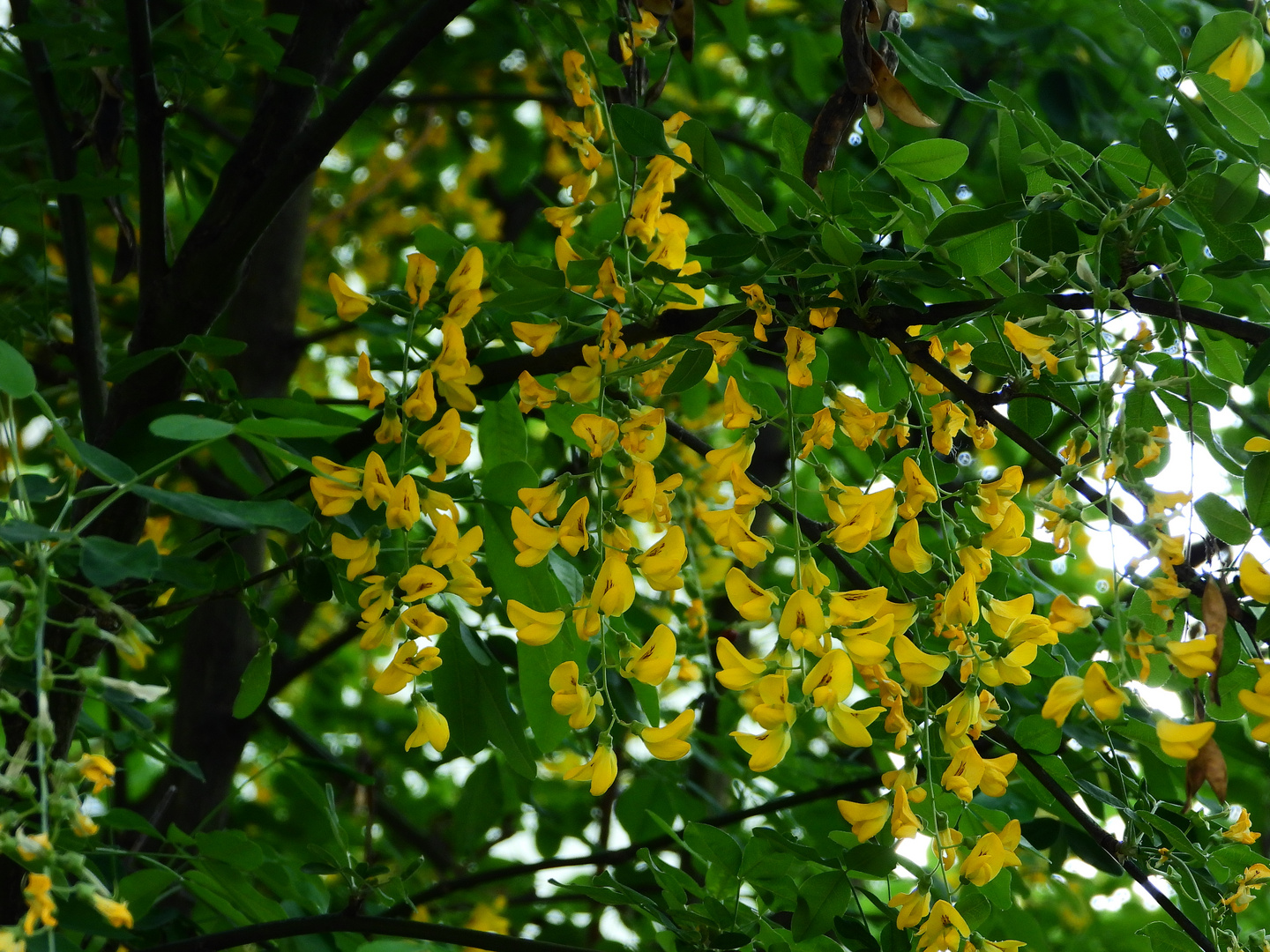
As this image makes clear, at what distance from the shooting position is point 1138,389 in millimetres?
705

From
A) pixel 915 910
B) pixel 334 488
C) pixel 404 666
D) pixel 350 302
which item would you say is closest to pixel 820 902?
pixel 915 910

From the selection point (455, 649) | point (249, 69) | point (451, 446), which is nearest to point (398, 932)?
point (455, 649)

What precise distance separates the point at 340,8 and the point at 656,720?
785mm

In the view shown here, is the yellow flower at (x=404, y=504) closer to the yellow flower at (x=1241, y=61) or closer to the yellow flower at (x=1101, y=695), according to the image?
the yellow flower at (x=1101, y=695)

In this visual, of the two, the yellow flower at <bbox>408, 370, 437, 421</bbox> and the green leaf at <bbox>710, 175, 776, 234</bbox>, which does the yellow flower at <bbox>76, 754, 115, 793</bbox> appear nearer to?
the yellow flower at <bbox>408, 370, 437, 421</bbox>

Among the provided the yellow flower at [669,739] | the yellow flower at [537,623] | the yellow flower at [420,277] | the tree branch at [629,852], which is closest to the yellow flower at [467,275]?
the yellow flower at [420,277]

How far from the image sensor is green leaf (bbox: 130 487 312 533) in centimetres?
65

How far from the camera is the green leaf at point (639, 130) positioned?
2.54 ft

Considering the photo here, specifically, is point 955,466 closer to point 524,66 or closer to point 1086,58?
point 1086,58

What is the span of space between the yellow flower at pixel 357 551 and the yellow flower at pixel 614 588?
0.17 m

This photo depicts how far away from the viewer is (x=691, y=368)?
79cm

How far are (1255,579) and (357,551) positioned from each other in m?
0.54

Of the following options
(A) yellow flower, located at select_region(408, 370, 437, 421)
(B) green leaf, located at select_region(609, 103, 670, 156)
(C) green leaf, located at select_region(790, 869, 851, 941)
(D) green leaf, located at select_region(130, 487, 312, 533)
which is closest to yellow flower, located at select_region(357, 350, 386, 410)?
(A) yellow flower, located at select_region(408, 370, 437, 421)

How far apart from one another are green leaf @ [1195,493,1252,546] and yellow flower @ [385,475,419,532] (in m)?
0.48
